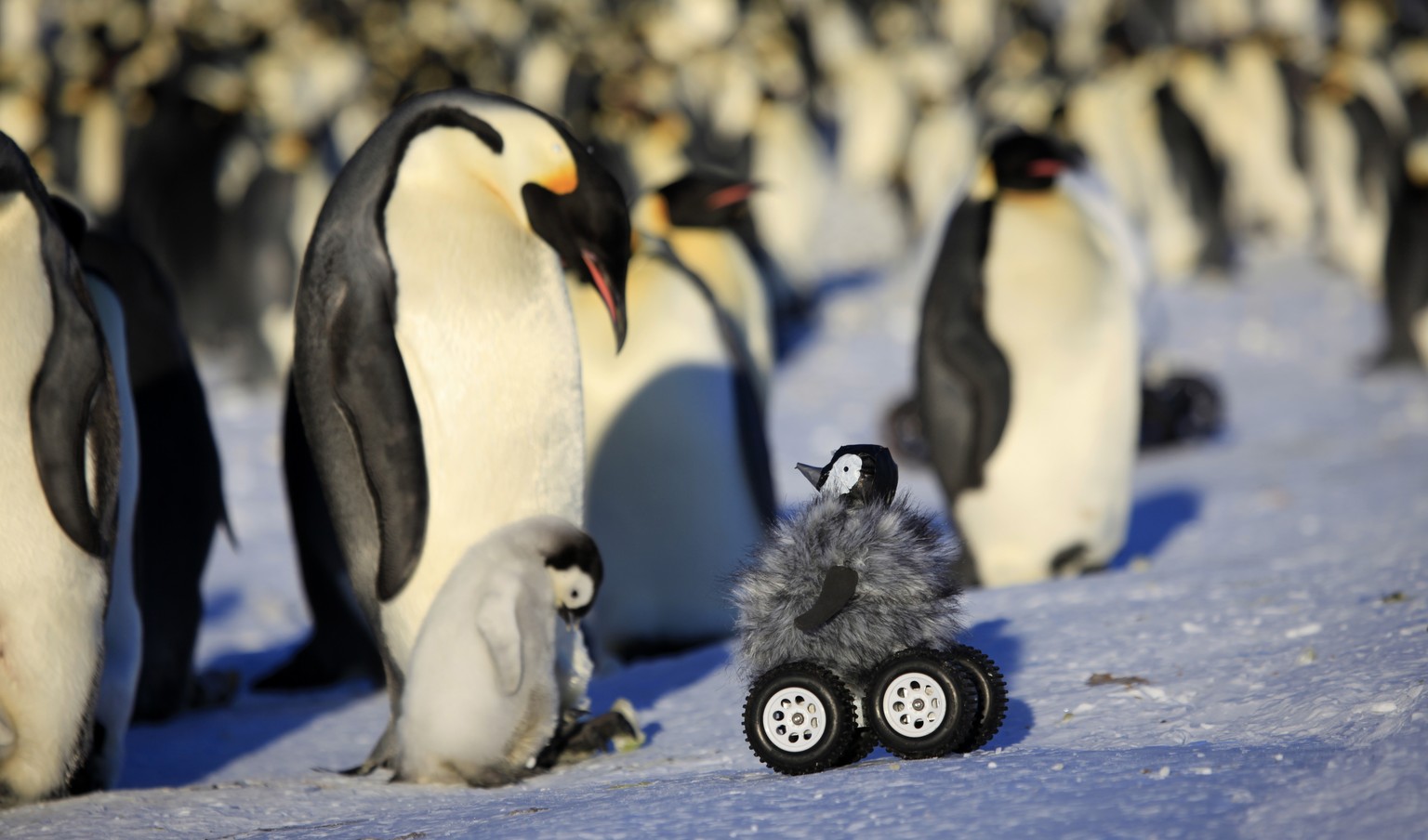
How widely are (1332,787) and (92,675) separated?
2.48 metres

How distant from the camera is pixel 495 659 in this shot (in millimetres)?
3229

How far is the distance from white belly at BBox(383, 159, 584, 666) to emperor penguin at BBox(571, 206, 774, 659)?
128cm

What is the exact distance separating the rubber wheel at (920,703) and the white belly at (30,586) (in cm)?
173

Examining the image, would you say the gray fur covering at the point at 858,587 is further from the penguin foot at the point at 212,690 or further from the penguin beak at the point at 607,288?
the penguin foot at the point at 212,690

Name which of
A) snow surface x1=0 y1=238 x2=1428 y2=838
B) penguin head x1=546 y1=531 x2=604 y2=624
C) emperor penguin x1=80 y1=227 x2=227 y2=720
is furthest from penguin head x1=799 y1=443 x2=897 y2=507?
emperor penguin x1=80 y1=227 x2=227 y2=720

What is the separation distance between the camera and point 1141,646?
3.55 m

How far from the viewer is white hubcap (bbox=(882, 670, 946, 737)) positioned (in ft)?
8.91

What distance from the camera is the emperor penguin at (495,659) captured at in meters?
3.21

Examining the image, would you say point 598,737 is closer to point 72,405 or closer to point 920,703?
point 920,703

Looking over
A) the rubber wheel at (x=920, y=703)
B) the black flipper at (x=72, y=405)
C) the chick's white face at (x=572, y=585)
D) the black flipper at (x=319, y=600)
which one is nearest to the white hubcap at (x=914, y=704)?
the rubber wheel at (x=920, y=703)

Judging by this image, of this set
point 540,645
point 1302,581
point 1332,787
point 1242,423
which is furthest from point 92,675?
point 1242,423

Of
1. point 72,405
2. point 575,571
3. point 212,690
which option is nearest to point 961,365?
point 575,571

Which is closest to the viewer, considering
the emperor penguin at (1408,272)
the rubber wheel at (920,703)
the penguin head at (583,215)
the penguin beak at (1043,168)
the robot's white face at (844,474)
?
the rubber wheel at (920,703)

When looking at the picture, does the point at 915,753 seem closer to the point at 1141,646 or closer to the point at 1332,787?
the point at 1332,787
